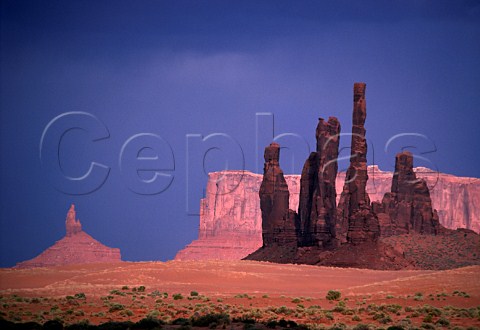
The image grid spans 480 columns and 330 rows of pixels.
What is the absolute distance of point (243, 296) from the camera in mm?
48062

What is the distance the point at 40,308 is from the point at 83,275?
23.8 metres

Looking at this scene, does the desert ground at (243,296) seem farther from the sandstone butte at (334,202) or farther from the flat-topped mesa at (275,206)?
A: the flat-topped mesa at (275,206)

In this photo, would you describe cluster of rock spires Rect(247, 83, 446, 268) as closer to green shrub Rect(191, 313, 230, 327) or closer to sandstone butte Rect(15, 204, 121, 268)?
green shrub Rect(191, 313, 230, 327)

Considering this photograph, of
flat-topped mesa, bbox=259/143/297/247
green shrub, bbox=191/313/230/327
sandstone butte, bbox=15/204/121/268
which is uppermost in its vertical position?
flat-topped mesa, bbox=259/143/297/247

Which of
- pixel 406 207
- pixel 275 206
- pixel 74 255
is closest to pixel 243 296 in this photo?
pixel 275 206

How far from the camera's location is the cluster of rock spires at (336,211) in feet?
267

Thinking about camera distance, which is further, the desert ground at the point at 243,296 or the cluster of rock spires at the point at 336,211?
the cluster of rock spires at the point at 336,211

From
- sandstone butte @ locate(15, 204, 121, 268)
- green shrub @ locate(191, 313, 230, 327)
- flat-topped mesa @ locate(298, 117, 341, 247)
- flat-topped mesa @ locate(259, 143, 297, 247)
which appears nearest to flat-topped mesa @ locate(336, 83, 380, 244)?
flat-topped mesa @ locate(298, 117, 341, 247)

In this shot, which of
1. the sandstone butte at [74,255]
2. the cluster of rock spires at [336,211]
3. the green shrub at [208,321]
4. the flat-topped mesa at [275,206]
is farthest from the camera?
the sandstone butte at [74,255]

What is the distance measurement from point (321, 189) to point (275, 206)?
13768mm

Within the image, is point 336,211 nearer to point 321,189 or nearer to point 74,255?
point 321,189

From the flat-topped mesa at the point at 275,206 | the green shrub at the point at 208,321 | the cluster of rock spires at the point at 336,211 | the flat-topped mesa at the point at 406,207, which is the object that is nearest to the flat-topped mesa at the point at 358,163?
the cluster of rock spires at the point at 336,211

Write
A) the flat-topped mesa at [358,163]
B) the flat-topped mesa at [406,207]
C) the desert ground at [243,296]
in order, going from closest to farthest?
the desert ground at [243,296], the flat-topped mesa at [358,163], the flat-topped mesa at [406,207]

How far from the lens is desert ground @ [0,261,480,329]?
37250mm
